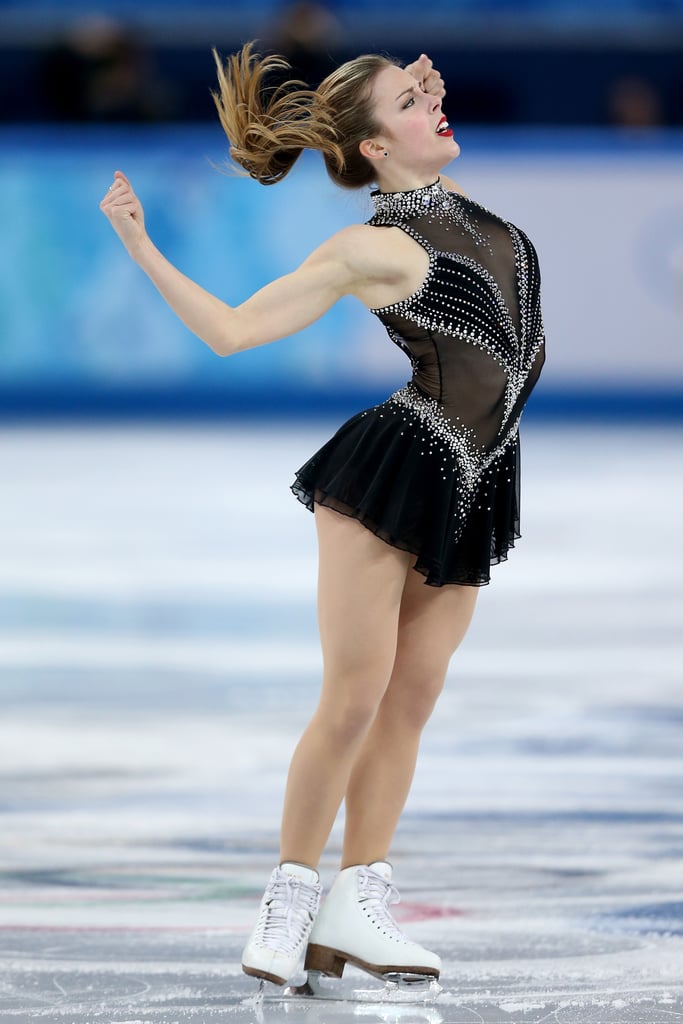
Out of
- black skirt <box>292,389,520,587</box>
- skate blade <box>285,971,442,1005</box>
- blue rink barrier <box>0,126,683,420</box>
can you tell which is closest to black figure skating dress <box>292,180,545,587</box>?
black skirt <box>292,389,520,587</box>

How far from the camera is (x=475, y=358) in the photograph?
242 centimetres

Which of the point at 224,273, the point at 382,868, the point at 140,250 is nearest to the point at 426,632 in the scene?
the point at 382,868

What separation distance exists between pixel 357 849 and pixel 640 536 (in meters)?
4.06

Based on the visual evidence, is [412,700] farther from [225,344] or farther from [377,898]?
[225,344]

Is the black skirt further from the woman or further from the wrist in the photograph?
the wrist

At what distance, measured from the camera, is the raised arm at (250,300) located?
2.39 metres

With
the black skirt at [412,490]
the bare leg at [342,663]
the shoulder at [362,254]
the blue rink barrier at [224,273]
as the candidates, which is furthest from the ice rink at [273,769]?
the blue rink barrier at [224,273]

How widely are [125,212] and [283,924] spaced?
107 cm

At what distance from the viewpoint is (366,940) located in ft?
8.13

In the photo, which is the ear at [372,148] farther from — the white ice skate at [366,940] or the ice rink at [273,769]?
the ice rink at [273,769]

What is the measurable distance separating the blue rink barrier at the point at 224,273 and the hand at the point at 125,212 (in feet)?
23.0

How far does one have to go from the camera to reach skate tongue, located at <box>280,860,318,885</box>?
8.21 feet

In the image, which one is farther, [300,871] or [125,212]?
[300,871]

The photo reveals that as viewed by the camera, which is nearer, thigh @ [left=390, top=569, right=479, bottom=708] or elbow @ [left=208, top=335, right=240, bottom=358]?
elbow @ [left=208, top=335, right=240, bottom=358]
